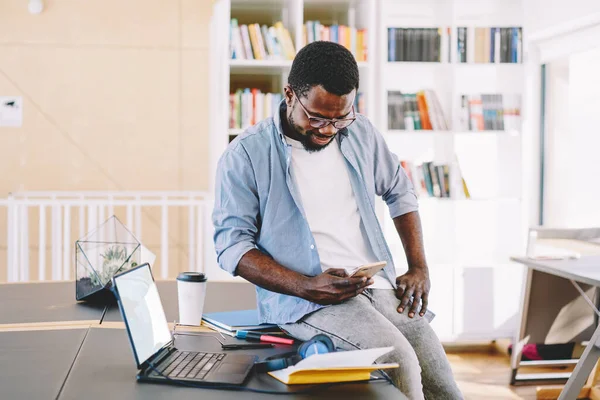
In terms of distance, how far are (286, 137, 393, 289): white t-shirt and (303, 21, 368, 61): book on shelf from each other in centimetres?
249

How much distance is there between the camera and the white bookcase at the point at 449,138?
4.45 metres

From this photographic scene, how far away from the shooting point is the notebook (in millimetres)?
1829

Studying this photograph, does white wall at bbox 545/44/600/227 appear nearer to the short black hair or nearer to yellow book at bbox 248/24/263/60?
yellow book at bbox 248/24/263/60

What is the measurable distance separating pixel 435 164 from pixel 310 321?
3.14m

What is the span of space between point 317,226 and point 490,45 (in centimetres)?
315

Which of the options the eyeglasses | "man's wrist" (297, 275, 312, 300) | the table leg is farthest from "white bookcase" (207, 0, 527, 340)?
"man's wrist" (297, 275, 312, 300)

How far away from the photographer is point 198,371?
1.46m

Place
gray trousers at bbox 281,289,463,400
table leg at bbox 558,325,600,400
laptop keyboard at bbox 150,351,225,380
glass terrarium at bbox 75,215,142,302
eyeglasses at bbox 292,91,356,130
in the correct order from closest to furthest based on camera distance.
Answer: laptop keyboard at bbox 150,351,225,380
gray trousers at bbox 281,289,463,400
eyeglasses at bbox 292,91,356,130
glass terrarium at bbox 75,215,142,302
table leg at bbox 558,325,600,400

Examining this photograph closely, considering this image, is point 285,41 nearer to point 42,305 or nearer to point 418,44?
point 418,44

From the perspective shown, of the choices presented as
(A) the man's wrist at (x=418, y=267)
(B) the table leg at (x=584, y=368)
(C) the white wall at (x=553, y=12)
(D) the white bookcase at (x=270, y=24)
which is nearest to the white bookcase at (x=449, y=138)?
(D) the white bookcase at (x=270, y=24)

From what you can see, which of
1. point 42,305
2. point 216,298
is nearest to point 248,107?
point 216,298

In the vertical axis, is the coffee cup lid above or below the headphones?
above

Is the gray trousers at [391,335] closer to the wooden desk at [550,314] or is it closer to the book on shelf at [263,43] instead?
the wooden desk at [550,314]

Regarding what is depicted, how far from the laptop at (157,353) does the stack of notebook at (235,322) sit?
20 centimetres
